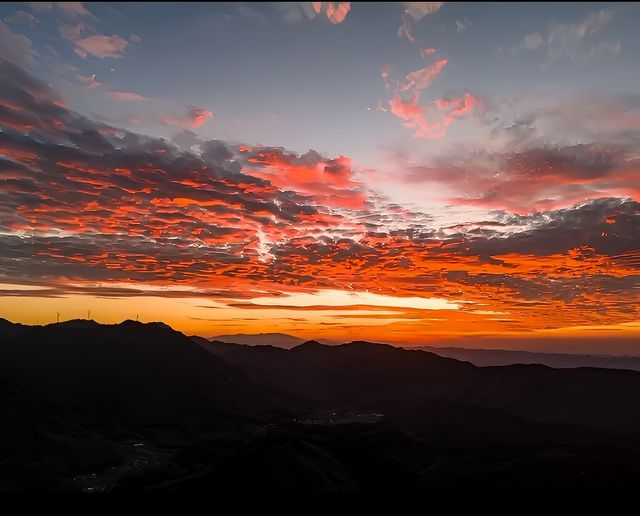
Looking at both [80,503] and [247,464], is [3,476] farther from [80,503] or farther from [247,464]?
[80,503]

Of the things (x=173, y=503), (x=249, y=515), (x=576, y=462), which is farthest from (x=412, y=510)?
(x=576, y=462)

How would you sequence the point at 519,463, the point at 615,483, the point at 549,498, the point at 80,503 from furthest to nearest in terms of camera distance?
the point at 519,463 < the point at 615,483 < the point at 549,498 < the point at 80,503

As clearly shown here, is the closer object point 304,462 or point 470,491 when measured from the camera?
point 470,491

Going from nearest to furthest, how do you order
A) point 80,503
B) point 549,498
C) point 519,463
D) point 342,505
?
point 80,503 < point 342,505 < point 549,498 < point 519,463

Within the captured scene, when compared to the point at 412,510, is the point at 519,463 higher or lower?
lower

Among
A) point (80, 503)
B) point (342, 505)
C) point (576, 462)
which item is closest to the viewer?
point (80, 503)

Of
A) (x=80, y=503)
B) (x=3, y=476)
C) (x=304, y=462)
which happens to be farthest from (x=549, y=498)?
(x=3, y=476)

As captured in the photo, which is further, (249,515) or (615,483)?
(615,483)

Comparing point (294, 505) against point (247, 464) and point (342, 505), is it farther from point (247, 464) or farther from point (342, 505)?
point (247, 464)

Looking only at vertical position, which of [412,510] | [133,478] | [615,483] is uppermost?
[412,510]
